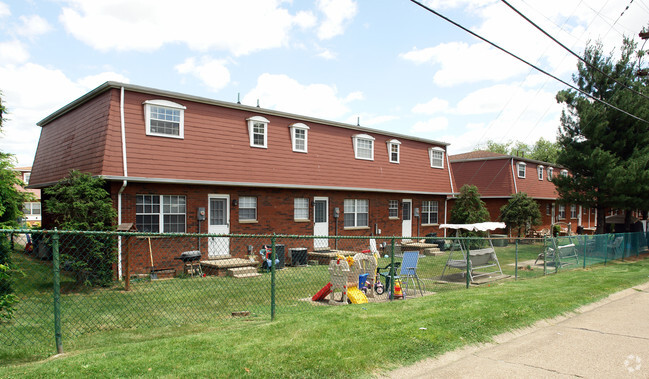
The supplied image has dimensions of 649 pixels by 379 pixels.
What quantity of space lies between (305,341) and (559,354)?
3.48m

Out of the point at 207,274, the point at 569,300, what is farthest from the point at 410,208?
the point at 569,300

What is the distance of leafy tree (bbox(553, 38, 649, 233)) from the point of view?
869 inches

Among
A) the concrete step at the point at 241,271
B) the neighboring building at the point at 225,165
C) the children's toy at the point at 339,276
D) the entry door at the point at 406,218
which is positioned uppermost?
the neighboring building at the point at 225,165

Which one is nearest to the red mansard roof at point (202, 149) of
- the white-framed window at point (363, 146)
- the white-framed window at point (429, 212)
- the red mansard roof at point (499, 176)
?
the white-framed window at point (363, 146)

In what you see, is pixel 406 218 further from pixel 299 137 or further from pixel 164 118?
pixel 164 118

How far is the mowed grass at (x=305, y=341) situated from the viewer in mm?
4844

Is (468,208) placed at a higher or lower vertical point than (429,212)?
higher

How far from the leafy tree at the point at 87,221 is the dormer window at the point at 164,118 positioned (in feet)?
10.8

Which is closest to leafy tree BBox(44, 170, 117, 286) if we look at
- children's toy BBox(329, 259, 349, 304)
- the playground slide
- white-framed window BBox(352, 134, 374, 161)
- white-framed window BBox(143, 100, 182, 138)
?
white-framed window BBox(143, 100, 182, 138)

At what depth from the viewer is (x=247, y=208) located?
16.9m

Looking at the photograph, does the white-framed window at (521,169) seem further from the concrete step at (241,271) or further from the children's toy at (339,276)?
the children's toy at (339,276)

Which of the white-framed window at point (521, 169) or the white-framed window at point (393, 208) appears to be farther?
the white-framed window at point (521, 169)

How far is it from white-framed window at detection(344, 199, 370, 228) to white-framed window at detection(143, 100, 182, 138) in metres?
8.44

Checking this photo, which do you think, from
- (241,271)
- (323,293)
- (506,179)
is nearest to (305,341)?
(323,293)
